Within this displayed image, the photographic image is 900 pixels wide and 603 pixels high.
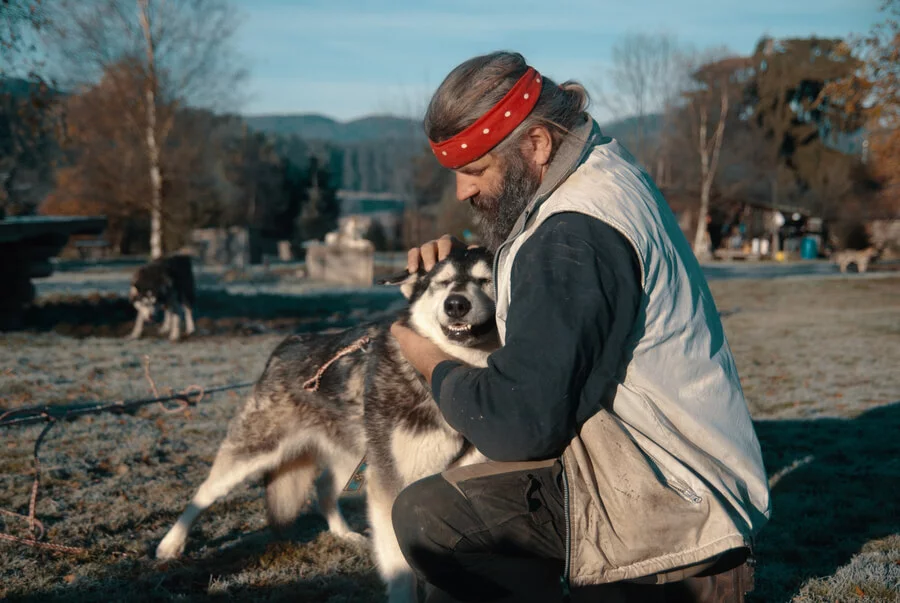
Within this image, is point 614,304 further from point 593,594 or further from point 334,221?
point 334,221

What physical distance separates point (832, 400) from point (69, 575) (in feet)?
21.1

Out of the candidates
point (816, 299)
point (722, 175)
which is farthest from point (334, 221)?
point (816, 299)

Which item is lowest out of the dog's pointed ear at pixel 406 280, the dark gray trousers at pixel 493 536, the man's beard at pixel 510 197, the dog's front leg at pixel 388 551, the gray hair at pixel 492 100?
the dog's front leg at pixel 388 551

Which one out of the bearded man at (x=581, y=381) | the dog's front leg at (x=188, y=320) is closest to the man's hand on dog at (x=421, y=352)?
the bearded man at (x=581, y=381)

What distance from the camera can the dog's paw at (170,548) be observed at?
356 cm

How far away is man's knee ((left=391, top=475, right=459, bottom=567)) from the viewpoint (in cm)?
218

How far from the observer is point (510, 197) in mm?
2129

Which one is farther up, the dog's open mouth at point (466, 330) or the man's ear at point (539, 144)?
the man's ear at point (539, 144)

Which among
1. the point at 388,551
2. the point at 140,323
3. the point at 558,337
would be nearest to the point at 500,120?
the point at 558,337

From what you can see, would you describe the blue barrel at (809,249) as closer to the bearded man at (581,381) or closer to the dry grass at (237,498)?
the dry grass at (237,498)

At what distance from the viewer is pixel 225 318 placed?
12930mm

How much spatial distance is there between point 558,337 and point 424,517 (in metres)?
0.86

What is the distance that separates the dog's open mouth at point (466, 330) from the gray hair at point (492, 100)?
3.10 feet

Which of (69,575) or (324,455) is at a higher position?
(324,455)
